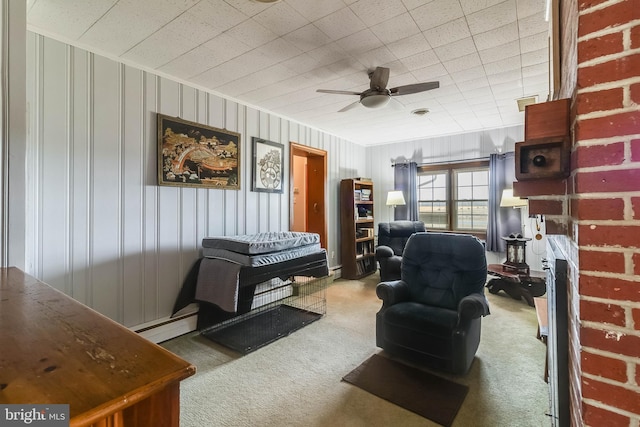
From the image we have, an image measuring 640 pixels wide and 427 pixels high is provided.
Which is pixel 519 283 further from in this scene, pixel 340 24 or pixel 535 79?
pixel 340 24

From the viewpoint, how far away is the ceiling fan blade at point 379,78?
2.57 meters

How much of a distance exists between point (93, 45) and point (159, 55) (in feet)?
1.51

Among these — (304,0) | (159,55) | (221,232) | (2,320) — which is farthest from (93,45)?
(2,320)

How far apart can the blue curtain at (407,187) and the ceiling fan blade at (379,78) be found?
3097 mm

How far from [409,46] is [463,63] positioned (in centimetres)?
65

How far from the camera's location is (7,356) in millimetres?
614

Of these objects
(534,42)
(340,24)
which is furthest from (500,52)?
(340,24)

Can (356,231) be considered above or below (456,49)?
below

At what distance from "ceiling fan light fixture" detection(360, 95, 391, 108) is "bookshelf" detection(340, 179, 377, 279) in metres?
2.36

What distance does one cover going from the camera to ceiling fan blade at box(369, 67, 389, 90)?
2570 millimetres

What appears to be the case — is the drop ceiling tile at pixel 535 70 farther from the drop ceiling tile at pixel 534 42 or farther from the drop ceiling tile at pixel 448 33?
the drop ceiling tile at pixel 448 33

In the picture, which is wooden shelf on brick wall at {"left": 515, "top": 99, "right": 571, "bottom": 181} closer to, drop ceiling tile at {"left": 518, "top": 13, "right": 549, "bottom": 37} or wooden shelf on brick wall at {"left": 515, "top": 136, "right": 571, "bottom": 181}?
wooden shelf on brick wall at {"left": 515, "top": 136, "right": 571, "bottom": 181}

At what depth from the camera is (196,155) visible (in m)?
3.05

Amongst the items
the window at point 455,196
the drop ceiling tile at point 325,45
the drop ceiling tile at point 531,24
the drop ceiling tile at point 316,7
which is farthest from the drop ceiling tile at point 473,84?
the window at point 455,196
